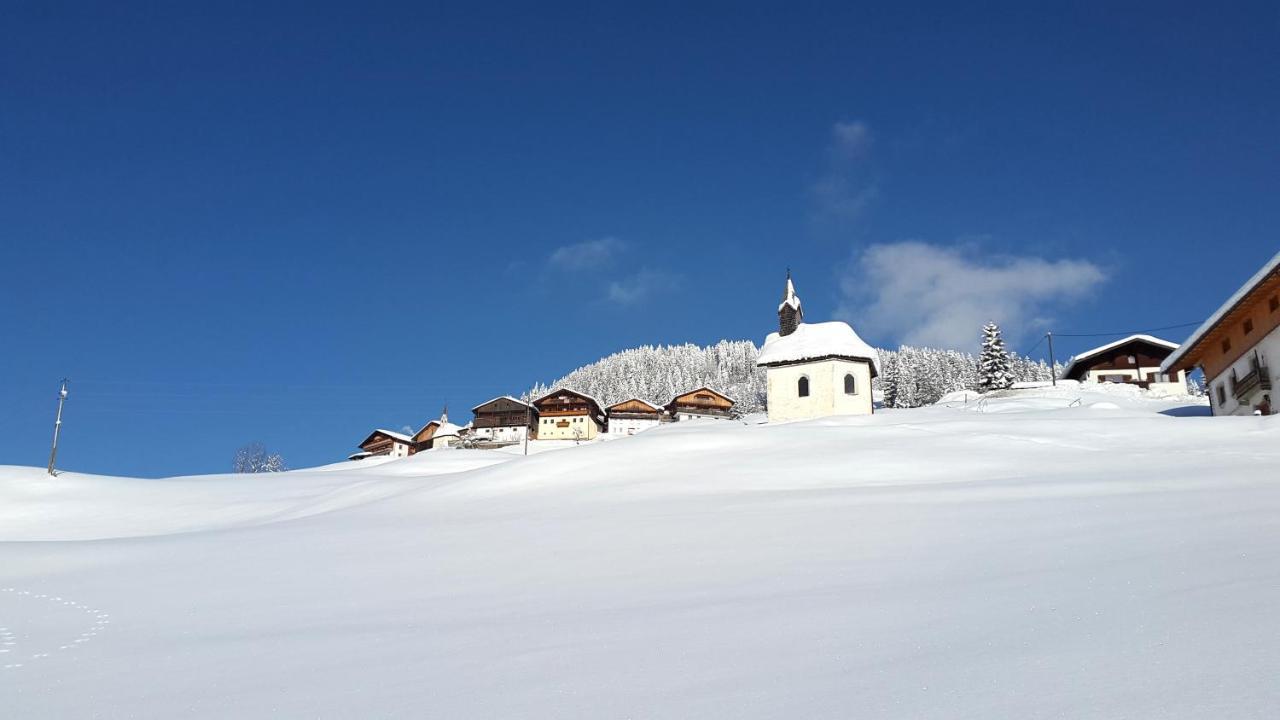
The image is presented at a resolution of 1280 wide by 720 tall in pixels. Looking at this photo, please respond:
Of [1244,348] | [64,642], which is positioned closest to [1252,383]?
[1244,348]

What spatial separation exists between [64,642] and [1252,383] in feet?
A: 121

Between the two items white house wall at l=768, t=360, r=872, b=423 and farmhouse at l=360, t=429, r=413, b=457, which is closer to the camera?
white house wall at l=768, t=360, r=872, b=423

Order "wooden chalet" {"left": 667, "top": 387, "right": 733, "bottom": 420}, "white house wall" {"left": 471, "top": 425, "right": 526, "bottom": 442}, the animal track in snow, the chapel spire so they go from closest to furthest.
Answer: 1. the animal track in snow
2. the chapel spire
3. "white house wall" {"left": 471, "top": 425, "right": 526, "bottom": 442}
4. "wooden chalet" {"left": 667, "top": 387, "right": 733, "bottom": 420}

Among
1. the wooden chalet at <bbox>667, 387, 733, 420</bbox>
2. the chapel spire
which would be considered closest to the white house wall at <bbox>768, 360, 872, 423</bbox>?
the chapel spire

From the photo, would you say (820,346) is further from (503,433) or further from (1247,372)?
(503,433)

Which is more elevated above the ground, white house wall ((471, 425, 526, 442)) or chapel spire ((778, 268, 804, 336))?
chapel spire ((778, 268, 804, 336))

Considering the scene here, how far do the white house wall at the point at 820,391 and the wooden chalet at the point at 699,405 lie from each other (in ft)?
129

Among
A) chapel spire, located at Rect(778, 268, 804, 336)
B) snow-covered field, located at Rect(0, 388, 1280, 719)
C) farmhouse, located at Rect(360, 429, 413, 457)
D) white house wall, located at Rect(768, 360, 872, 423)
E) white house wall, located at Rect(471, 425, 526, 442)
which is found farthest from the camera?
farmhouse, located at Rect(360, 429, 413, 457)

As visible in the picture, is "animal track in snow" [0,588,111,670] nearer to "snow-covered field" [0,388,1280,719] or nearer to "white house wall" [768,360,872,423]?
"snow-covered field" [0,388,1280,719]

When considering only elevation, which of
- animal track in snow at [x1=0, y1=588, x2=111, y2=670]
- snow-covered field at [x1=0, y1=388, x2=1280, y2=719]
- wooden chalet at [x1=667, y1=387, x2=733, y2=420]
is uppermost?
wooden chalet at [x1=667, y1=387, x2=733, y2=420]

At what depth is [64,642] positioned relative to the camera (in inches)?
271

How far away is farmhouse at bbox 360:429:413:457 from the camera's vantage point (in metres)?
88.6

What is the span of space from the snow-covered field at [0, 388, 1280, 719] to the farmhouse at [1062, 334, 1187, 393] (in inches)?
2458

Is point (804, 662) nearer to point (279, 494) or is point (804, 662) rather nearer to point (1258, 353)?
point (279, 494)
